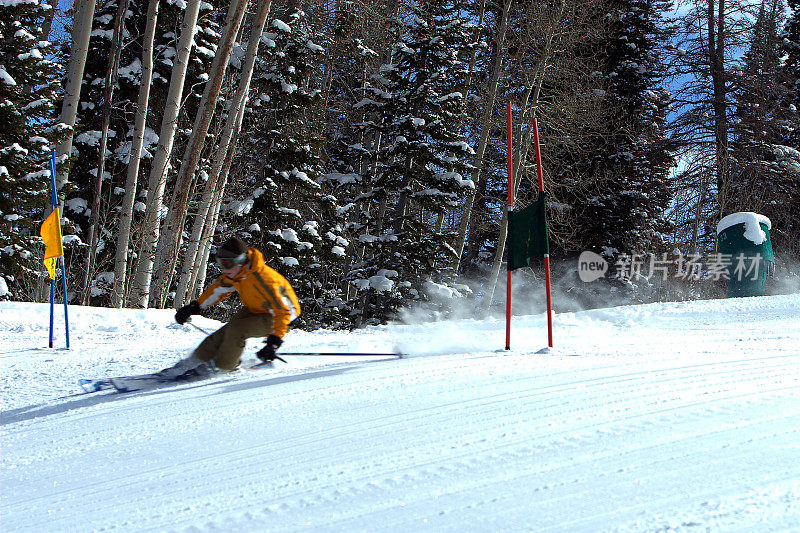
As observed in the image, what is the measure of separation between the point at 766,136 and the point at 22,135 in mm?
23342

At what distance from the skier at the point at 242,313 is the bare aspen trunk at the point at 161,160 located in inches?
239

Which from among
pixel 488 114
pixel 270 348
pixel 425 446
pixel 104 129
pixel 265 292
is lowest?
pixel 425 446

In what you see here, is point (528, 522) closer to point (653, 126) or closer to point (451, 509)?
point (451, 509)

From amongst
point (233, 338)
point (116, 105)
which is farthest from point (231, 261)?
point (116, 105)

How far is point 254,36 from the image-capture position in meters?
11.3

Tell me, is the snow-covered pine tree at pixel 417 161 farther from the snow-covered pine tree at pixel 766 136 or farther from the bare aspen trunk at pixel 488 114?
the snow-covered pine tree at pixel 766 136

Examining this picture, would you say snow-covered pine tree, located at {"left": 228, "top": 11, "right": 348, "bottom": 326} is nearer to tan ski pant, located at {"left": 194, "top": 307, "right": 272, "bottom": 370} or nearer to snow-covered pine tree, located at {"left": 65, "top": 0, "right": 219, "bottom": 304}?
snow-covered pine tree, located at {"left": 65, "top": 0, "right": 219, "bottom": 304}

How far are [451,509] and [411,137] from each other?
13189 mm

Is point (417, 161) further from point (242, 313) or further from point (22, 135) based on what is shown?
point (242, 313)

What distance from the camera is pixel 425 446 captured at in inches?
119

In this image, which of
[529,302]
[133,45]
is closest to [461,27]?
[133,45]

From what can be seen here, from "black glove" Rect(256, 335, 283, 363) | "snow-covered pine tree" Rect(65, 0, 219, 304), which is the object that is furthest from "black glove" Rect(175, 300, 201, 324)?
"snow-covered pine tree" Rect(65, 0, 219, 304)

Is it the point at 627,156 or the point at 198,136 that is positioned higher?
the point at 627,156

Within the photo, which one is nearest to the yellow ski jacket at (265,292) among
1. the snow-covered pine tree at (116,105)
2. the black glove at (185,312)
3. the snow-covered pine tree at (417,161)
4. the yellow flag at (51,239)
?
the black glove at (185,312)
